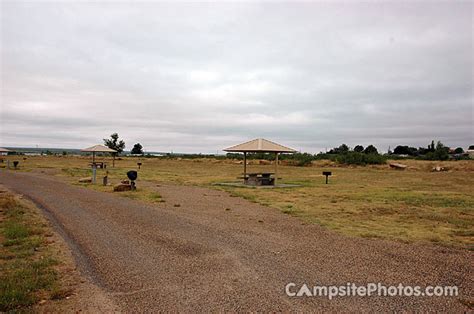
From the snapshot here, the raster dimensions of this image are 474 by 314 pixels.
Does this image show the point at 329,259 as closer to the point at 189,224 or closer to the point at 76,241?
the point at 189,224

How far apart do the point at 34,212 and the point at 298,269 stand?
23.6 ft

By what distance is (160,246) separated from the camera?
6316mm

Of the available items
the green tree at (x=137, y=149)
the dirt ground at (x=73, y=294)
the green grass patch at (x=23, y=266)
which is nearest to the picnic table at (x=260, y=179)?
the green grass patch at (x=23, y=266)

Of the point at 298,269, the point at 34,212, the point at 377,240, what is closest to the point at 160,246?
the point at 298,269

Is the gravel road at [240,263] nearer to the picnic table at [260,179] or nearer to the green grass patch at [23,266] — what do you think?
the green grass patch at [23,266]

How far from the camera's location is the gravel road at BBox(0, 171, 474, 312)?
404 cm

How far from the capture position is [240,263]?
213 inches

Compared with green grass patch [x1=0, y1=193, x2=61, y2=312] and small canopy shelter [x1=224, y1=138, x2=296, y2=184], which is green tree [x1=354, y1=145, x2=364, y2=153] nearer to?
small canopy shelter [x1=224, y1=138, x2=296, y2=184]

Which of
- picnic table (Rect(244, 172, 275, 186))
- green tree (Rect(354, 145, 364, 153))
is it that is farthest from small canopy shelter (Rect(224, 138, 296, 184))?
green tree (Rect(354, 145, 364, 153))

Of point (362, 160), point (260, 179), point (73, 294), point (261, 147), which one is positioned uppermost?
point (261, 147)

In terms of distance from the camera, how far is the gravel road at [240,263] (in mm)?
4039

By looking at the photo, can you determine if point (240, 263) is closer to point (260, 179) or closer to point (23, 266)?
point (23, 266)

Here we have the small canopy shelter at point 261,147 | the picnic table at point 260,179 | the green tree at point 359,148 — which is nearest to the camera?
the picnic table at point 260,179

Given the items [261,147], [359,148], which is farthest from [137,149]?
[261,147]
